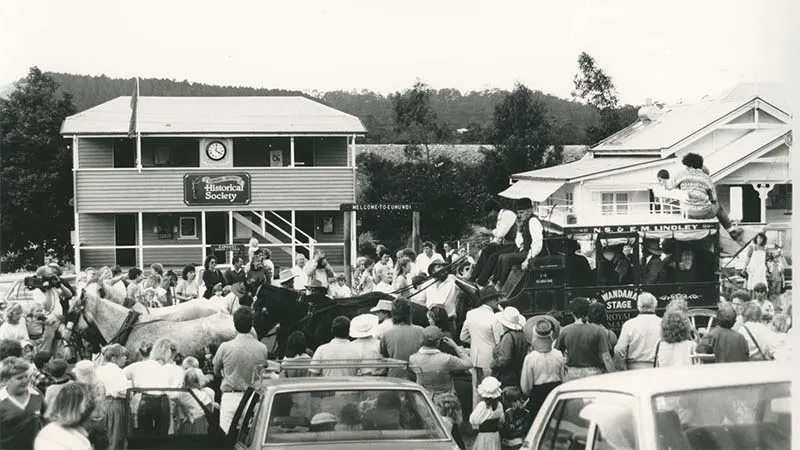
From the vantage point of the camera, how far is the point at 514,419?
10789mm

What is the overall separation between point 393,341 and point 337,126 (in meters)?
25.1

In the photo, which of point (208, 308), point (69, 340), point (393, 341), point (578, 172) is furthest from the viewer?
point (578, 172)

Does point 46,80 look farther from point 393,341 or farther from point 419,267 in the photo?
point 393,341

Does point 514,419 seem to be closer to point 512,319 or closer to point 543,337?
point 543,337

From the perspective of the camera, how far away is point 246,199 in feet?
116

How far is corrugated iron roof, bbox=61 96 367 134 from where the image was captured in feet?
114

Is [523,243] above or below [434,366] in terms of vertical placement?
above

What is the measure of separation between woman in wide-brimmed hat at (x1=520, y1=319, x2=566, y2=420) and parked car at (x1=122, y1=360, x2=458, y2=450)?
275 centimetres

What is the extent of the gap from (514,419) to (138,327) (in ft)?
18.2

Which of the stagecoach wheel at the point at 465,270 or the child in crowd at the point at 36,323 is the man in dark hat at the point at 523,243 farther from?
the child in crowd at the point at 36,323

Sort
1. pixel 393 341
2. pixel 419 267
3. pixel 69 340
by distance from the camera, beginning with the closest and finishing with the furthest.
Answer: pixel 393 341
pixel 69 340
pixel 419 267

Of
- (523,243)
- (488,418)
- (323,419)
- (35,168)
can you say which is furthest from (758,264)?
(35,168)

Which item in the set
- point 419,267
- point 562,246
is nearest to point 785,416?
point 562,246

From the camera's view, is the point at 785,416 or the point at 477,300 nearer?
the point at 785,416
